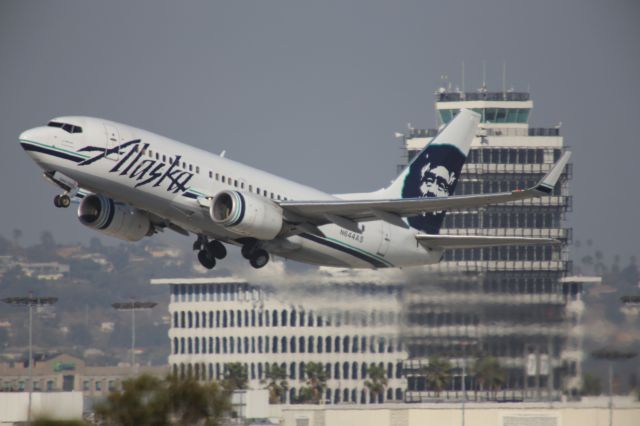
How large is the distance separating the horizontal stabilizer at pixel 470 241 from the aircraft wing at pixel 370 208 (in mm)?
2939

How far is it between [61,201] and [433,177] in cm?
1858

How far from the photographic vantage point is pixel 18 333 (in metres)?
135

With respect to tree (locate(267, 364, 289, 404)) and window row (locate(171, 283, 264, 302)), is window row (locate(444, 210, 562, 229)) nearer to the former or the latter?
window row (locate(171, 283, 264, 302))

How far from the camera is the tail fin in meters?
59.9

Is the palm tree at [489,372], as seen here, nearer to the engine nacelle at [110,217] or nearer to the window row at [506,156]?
the engine nacelle at [110,217]

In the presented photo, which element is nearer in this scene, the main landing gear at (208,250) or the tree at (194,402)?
the tree at (194,402)

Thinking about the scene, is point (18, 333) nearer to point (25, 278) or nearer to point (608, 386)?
point (25, 278)

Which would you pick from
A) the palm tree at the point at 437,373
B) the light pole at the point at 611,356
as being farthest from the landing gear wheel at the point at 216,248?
the light pole at the point at 611,356

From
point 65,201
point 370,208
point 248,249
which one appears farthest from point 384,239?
point 65,201

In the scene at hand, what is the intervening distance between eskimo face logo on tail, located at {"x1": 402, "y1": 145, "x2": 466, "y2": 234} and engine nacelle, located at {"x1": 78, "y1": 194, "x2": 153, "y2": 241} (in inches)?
485

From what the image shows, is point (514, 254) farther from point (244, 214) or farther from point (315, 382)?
point (244, 214)

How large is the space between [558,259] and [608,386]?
92306mm

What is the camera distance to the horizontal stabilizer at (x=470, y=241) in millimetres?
52875

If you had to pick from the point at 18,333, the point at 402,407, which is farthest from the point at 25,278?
the point at 402,407
